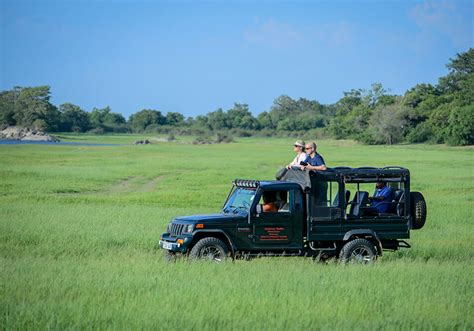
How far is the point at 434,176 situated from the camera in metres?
51.7

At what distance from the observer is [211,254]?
16406 millimetres

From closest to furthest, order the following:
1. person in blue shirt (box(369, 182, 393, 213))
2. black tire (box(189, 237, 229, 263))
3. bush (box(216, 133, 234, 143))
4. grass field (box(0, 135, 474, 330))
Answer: grass field (box(0, 135, 474, 330)) < black tire (box(189, 237, 229, 263)) < person in blue shirt (box(369, 182, 393, 213)) < bush (box(216, 133, 234, 143))

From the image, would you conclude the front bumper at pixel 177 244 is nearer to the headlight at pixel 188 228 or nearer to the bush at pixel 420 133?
the headlight at pixel 188 228

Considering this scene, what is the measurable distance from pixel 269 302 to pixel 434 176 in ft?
133

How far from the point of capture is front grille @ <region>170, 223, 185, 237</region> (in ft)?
54.2

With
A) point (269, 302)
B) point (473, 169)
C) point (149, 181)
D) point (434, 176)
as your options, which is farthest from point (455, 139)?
point (269, 302)

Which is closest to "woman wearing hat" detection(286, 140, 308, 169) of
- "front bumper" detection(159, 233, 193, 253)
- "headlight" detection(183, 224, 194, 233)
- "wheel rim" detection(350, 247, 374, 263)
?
"wheel rim" detection(350, 247, 374, 263)

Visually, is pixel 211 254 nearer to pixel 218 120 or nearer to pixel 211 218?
pixel 211 218

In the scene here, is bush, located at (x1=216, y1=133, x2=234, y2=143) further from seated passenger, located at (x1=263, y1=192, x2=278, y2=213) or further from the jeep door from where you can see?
the jeep door

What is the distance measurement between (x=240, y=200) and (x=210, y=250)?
132cm

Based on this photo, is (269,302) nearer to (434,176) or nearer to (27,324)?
(27,324)

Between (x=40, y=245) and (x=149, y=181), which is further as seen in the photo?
(x=149, y=181)

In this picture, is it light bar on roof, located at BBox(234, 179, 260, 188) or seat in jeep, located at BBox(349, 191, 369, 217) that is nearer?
light bar on roof, located at BBox(234, 179, 260, 188)

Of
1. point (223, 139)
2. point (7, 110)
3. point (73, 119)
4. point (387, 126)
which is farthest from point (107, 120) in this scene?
point (387, 126)
